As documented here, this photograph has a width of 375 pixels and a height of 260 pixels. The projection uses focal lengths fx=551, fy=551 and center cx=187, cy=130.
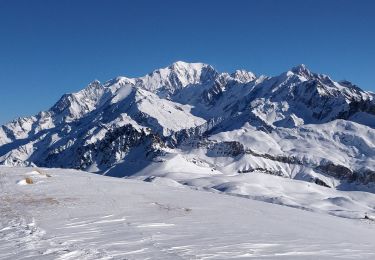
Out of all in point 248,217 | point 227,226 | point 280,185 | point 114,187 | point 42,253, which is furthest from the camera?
point 280,185

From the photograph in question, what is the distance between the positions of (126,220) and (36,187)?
16773 millimetres

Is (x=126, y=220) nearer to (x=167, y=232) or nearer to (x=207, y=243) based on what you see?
(x=167, y=232)

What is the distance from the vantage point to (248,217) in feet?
98.0

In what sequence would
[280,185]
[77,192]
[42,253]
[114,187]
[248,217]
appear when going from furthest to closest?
[280,185]
[114,187]
[77,192]
[248,217]
[42,253]

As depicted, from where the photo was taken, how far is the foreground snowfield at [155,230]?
62.4 feet

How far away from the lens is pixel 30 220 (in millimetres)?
26844

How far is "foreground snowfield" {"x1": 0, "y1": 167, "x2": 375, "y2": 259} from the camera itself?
19031mm

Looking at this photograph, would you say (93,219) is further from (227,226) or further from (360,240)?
(360,240)

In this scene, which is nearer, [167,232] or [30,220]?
[167,232]

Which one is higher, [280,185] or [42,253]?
[280,185]

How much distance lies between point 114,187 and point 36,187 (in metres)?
6.12

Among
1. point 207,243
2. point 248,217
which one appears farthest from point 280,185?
point 207,243

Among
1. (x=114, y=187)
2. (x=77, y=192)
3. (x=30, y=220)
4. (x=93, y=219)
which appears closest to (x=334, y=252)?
(x=93, y=219)

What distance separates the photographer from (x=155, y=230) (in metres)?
23.9
